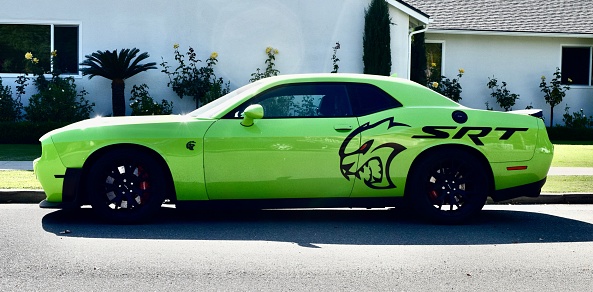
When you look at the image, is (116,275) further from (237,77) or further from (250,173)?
(237,77)

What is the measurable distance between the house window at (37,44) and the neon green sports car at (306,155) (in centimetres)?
1121

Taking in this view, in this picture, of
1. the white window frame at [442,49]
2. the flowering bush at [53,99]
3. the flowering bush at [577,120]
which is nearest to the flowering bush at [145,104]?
the flowering bush at [53,99]

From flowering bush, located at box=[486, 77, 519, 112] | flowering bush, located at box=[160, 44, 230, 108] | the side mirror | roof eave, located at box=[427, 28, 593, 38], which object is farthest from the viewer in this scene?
roof eave, located at box=[427, 28, 593, 38]

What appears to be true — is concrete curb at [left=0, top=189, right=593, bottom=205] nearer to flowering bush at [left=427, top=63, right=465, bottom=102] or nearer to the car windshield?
the car windshield

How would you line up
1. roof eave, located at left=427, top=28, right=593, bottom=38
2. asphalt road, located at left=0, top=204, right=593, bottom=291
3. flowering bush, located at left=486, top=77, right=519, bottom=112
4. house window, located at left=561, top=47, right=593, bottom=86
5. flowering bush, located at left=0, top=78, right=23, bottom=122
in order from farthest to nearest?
house window, located at left=561, top=47, right=593, bottom=86 → roof eave, located at left=427, top=28, right=593, bottom=38 → flowering bush, located at left=486, top=77, right=519, bottom=112 → flowering bush, located at left=0, top=78, right=23, bottom=122 → asphalt road, located at left=0, top=204, right=593, bottom=291

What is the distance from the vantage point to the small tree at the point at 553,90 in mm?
23250

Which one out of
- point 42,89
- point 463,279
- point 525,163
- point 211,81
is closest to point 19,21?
point 42,89

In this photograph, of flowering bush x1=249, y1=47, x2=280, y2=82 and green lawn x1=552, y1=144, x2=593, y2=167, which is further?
flowering bush x1=249, y1=47, x2=280, y2=82

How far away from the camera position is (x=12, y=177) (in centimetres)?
1116

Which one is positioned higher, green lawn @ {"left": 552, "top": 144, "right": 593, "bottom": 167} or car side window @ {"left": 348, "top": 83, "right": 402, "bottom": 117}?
car side window @ {"left": 348, "top": 83, "right": 402, "bottom": 117}

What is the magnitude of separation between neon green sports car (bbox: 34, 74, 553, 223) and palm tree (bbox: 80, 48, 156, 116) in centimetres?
993

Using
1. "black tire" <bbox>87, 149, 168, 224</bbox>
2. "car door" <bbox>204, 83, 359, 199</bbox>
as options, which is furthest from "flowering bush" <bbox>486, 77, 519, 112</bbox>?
"black tire" <bbox>87, 149, 168, 224</bbox>

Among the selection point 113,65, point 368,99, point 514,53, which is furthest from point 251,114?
point 514,53

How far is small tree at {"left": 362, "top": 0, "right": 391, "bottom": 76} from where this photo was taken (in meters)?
18.8
